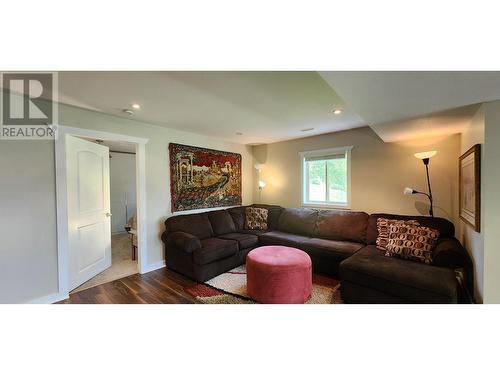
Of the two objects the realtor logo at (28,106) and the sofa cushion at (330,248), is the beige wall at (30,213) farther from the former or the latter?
the sofa cushion at (330,248)

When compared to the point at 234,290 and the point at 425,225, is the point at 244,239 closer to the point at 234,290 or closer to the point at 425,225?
the point at 234,290

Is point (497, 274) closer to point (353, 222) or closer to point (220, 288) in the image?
point (353, 222)

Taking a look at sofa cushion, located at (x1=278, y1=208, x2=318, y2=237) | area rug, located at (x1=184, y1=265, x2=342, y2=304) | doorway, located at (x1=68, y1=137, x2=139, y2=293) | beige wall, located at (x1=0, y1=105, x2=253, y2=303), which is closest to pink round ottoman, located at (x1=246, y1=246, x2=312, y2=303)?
area rug, located at (x1=184, y1=265, x2=342, y2=304)

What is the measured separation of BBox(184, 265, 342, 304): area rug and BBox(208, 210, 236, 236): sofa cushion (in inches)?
35.2

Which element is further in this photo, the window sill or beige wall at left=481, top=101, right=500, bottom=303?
the window sill

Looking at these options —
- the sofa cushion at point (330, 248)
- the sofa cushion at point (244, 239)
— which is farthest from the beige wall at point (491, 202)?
the sofa cushion at point (244, 239)

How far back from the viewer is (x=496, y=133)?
5.41ft

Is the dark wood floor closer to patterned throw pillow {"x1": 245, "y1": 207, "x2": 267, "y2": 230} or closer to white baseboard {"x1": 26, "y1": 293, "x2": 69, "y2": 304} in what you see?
white baseboard {"x1": 26, "y1": 293, "x2": 69, "y2": 304}

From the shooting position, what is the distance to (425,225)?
2611 mm

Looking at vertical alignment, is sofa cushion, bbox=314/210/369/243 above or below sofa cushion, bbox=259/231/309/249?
above

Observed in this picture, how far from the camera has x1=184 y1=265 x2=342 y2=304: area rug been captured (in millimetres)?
2266

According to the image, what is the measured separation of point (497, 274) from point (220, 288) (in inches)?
101

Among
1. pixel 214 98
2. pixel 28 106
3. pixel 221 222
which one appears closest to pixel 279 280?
pixel 221 222

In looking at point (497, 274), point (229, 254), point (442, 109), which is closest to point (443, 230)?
point (497, 274)
